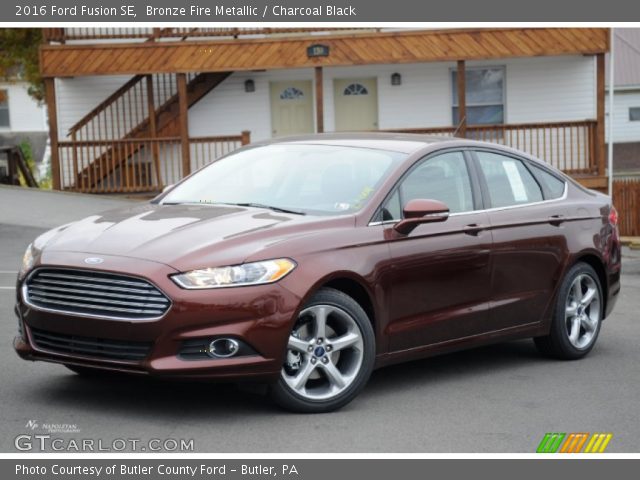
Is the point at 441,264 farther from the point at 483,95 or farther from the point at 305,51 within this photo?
the point at 483,95

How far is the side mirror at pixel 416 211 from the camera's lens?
7.66 m

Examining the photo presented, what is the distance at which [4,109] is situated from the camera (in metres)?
52.0

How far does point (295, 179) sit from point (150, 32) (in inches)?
738

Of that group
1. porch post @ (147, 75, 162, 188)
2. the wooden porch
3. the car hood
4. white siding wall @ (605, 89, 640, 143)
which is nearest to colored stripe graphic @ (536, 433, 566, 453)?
the car hood

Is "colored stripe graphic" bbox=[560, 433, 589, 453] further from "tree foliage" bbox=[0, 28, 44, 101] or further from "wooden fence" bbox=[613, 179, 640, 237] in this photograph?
"tree foliage" bbox=[0, 28, 44, 101]

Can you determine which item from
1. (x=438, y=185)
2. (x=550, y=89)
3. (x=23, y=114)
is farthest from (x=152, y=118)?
(x=23, y=114)

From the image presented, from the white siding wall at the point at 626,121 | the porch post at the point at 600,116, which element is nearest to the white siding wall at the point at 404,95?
the porch post at the point at 600,116

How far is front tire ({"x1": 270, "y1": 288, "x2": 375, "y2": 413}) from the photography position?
23.1 ft

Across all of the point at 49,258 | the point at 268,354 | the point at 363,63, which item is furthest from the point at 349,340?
the point at 363,63

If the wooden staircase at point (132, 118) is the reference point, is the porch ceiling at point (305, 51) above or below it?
above

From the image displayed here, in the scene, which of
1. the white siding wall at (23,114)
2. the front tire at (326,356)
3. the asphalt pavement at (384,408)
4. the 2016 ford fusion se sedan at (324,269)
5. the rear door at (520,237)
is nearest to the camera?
the asphalt pavement at (384,408)

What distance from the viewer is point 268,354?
22.3 feet
